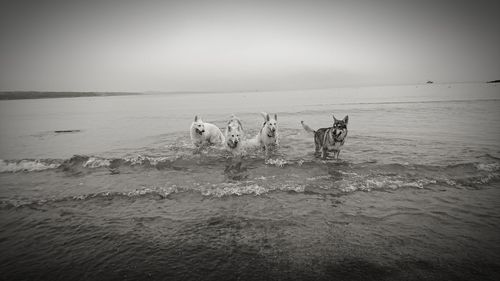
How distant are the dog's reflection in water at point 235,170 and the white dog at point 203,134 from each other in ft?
10.0

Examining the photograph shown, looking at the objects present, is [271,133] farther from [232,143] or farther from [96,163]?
[96,163]

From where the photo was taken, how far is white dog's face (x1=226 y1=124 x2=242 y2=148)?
10969 millimetres

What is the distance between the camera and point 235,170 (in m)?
9.16

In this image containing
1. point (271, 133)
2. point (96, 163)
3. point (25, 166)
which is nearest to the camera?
point (25, 166)

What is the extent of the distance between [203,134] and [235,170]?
15.1 ft

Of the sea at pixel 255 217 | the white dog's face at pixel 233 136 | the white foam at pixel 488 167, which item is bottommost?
the sea at pixel 255 217

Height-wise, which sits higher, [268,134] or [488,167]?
[268,134]

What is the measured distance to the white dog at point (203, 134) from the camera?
503 inches

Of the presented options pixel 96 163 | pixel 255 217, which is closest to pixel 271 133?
pixel 255 217

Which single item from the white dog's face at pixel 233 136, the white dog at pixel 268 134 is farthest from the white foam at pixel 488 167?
the white dog's face at pixel 233 136

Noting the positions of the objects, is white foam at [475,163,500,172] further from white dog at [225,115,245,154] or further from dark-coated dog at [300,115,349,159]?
white dog at [225,115,245,154]

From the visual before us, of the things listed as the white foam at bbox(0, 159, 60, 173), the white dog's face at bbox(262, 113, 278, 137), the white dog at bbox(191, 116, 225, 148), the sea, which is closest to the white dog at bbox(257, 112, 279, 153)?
the white dog's face at bbox(262, 113, 278, 137)

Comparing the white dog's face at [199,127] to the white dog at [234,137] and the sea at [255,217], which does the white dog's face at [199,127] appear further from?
the sea at [255,217]

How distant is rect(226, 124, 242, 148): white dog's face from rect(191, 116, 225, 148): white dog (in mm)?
2202
